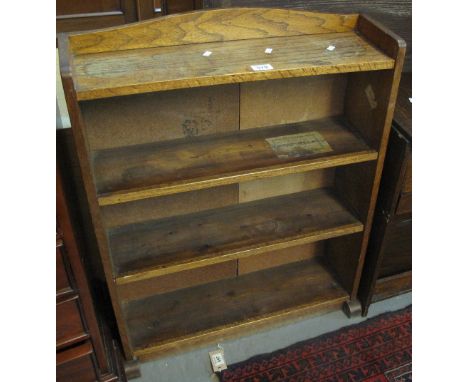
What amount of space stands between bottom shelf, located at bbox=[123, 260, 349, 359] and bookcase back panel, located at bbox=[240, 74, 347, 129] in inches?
27.3

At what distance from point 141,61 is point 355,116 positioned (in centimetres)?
74

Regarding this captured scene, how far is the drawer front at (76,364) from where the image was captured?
50.3 inches

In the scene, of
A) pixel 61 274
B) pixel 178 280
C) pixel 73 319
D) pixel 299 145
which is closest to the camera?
pixel 61 274

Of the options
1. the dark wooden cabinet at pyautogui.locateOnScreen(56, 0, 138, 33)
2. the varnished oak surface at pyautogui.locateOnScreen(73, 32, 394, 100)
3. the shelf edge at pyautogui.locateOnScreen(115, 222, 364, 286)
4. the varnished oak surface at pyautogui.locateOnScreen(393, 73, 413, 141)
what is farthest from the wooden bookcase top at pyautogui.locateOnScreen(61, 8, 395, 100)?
the shelf edge at pyautogui.locateOnScreen(115, 222, 364, 286)

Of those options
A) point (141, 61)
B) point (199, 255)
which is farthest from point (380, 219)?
point (141, 61)

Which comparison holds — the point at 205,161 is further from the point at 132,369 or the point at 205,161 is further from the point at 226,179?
the point at 132,369

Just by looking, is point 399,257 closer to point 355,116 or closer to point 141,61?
point 355,116

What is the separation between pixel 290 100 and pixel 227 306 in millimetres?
827

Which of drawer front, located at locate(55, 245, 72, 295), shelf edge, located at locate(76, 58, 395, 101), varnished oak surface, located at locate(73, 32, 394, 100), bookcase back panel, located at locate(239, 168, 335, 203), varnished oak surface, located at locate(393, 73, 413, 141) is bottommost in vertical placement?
bookcase back panel, located at locate(239, 168, 335, 203)

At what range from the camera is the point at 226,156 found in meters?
1.38

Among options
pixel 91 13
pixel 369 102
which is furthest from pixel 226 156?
pixel 91 13

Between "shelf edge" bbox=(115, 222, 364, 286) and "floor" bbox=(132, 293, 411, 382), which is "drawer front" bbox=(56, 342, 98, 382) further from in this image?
"floor" bbox=(132, 293, 411, 382)

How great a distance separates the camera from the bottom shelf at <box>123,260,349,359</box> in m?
1.67

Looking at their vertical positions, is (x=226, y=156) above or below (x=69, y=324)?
above
